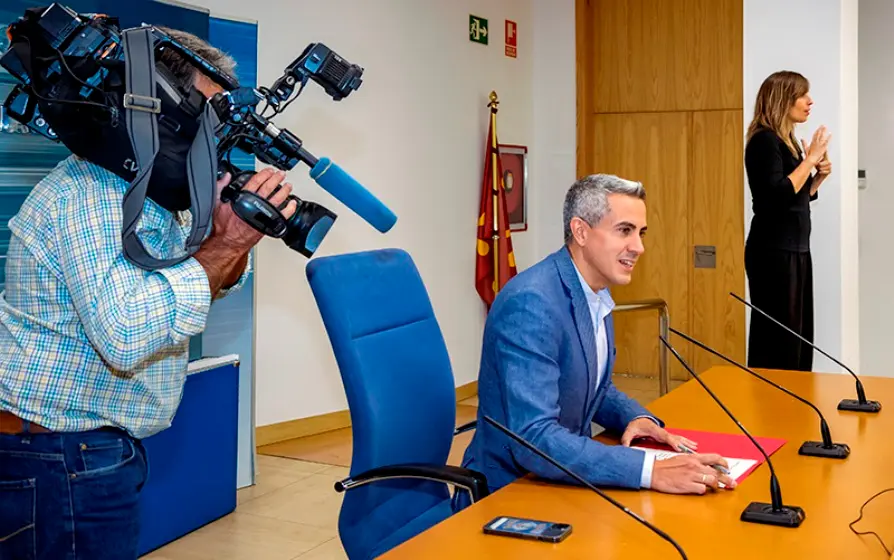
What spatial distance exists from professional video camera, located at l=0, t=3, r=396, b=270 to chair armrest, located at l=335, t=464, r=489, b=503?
637mm

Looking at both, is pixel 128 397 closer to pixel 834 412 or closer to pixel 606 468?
pixel 606 468

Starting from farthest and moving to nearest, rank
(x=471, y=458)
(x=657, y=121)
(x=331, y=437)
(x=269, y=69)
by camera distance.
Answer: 1. (x=657, y=121)
2. (x=331, y=437)
3. (x=269, y=69)
4. (x=471, y=458)

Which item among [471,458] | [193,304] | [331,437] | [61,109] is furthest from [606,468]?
[331,437]

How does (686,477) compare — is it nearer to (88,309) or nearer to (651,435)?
(651,435)

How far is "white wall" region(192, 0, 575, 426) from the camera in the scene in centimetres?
501

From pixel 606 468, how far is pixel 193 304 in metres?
0.84

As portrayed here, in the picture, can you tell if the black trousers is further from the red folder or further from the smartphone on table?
the smartphone on table

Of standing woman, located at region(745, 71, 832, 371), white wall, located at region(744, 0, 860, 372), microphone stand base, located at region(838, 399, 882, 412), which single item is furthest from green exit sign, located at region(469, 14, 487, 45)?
microphone stand base, located at region(838, 399, 882, 412)

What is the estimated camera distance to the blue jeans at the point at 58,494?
1692mm

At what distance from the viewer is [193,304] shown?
164cm

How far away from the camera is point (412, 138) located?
583 centimetres

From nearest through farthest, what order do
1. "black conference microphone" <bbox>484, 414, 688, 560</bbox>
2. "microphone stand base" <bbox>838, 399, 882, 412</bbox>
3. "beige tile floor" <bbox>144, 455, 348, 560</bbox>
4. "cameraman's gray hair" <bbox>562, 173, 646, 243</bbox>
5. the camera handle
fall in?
"black conference microphone" <bbox>484, 414, 688, 560</bbox> < the camera handle < "cameraman's gray hair" <bbox>562, 173, 646, 243</bbox> < "microphone stand base" <bbox>838, 399, 882, 412</bbox> < "beige tile floor" <bbox>144, 455, 348, 560</bbox>

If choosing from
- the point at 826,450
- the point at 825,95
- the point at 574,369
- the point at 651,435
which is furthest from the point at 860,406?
the point at 825,95

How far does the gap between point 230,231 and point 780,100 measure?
3529 millimetres
